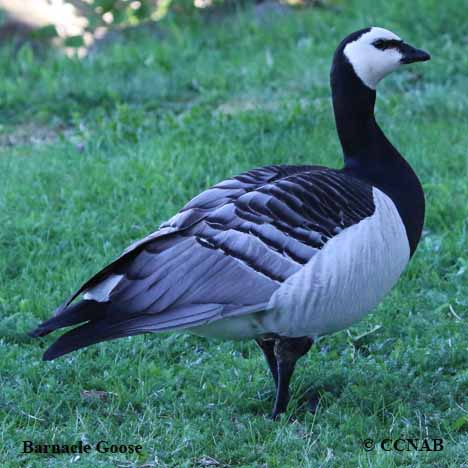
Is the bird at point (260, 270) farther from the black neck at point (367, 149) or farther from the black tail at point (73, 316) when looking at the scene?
the black neck at point (367, 149)

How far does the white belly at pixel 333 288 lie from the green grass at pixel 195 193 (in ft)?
1.28

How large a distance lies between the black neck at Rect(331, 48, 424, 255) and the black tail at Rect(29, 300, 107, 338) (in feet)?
4.52

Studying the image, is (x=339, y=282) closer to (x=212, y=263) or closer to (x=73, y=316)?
(x=212, y=263)

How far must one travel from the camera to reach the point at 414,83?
27.7 feet

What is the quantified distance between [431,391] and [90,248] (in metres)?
2.31

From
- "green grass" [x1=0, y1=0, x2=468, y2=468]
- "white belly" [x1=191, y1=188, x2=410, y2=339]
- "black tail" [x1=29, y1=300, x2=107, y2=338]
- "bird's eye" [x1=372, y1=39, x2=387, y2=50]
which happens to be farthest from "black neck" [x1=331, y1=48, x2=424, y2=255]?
"black tail" [x1=29, y1=300, x2=107, y2=338]

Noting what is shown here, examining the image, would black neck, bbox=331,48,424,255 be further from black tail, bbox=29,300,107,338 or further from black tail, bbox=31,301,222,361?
black tail, bbox=29,300,107,338

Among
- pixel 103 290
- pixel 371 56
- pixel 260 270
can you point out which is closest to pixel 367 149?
pixel 371 56

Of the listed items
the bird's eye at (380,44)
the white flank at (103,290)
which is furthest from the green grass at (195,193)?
the bird's eye at (380,44)

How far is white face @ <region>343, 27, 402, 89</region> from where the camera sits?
497 cm

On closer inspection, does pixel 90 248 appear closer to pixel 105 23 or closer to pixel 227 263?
pixel 227 263

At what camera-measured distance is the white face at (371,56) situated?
16.3ft

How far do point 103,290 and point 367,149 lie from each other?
1.45 m

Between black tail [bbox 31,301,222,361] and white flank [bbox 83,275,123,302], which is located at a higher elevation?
white flank [bbox 83,275,123,302]
